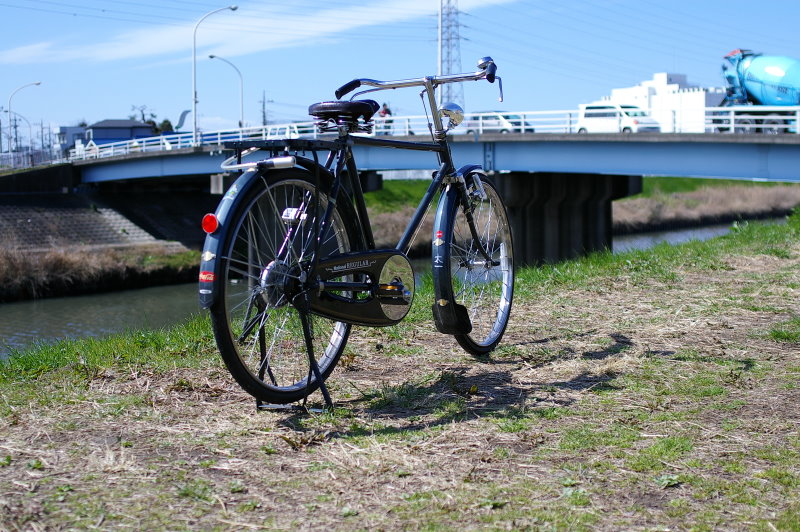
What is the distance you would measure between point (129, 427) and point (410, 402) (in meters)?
1.24

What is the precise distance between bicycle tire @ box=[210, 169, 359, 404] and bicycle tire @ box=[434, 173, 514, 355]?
3.57 feet

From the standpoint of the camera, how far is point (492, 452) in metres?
3.55

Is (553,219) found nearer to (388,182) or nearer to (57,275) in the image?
(57,275)

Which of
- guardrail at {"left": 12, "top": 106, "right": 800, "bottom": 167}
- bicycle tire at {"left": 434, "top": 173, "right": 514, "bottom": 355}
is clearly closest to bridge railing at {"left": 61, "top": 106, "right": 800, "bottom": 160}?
guardrail at {"left": 12, "top": 106, "right": 800, "bottom": 167}

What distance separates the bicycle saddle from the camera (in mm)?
4329

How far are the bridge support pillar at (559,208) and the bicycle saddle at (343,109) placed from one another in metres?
26.7

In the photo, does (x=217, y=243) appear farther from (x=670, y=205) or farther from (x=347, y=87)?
(x=670, y=205)

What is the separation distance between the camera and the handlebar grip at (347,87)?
16.2 ft

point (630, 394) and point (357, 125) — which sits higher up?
point (357, 125)

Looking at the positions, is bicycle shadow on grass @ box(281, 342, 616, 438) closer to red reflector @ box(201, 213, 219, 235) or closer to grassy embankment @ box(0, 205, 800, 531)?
grassy embankment @ box(0, 205, 800, 531)

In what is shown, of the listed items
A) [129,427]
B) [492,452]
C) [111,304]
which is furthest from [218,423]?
[111,304]

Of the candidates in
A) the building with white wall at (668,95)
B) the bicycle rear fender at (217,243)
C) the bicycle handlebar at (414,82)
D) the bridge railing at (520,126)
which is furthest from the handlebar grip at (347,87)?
the building with white wall at (668,95)

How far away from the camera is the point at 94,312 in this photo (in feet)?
89.0

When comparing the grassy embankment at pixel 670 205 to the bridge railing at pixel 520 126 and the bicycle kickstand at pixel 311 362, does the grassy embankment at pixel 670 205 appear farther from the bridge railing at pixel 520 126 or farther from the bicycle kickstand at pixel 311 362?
the bicycle kickstand at pixel 311 362
